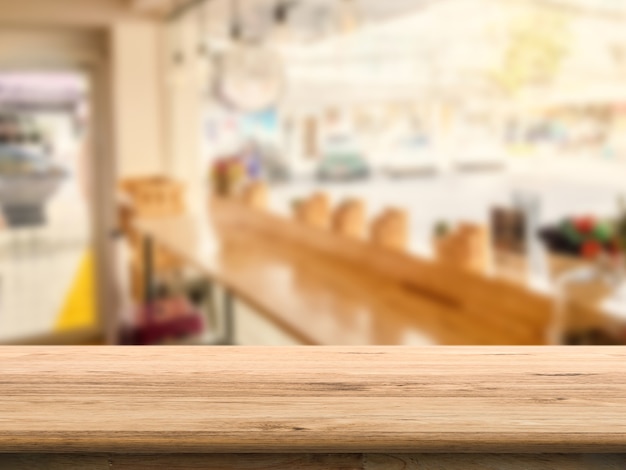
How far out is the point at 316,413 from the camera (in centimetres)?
42

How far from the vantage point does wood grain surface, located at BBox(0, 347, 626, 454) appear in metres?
0.41

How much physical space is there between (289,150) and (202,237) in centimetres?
209

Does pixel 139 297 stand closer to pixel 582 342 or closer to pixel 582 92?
pixel 582 92

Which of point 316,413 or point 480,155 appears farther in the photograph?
point 480,155

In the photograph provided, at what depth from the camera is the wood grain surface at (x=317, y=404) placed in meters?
0.41

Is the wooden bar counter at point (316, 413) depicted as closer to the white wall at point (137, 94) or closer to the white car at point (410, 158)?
the white car at point (410, 158)

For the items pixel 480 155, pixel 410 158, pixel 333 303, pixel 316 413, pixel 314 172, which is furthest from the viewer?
pixel 314 172

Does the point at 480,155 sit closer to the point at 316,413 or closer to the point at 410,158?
the point at 410,158

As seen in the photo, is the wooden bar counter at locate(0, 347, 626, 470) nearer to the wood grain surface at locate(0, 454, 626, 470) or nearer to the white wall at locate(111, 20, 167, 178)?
the wood grain surface at locate(0, 454, 626, 470)

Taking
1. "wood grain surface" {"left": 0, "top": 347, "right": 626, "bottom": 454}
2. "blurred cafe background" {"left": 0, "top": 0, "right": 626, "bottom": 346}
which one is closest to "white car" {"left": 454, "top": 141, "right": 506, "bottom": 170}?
"blurred cafe background" {"left": 0, "top": 0, "right": 626, "bottom": 346}

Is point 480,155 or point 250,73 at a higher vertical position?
point 250,73

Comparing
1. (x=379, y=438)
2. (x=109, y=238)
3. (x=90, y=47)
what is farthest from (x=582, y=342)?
(x=90, y=47)

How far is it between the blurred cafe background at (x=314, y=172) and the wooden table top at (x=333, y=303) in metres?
0.02

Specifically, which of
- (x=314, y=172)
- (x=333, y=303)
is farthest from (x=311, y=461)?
(x=314, y=172)
